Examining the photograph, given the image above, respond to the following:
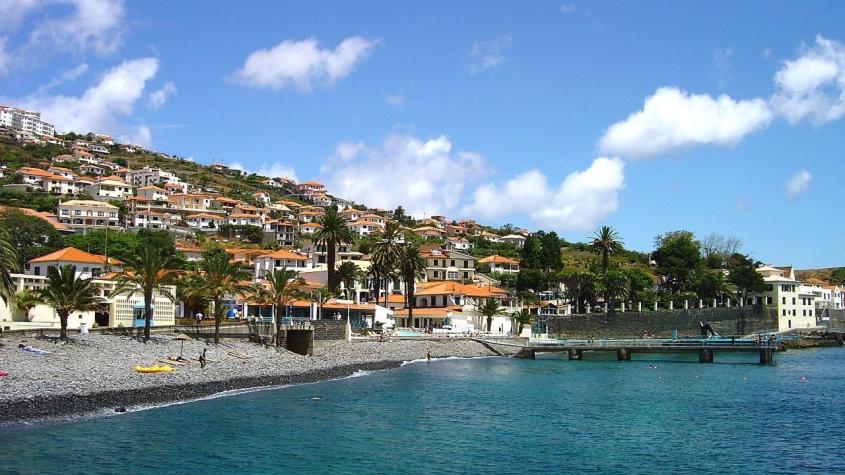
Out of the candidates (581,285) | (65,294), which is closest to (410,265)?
(581,285)

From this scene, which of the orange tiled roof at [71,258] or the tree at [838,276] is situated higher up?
the tree at [838,276]

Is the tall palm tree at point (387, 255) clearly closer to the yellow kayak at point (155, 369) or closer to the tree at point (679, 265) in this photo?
the yellow kayak at point (155, 369)

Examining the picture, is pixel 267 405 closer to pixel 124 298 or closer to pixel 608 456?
pixel 608 456

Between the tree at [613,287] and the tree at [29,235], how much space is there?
3027 inches

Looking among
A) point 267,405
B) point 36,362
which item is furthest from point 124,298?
point 267,405

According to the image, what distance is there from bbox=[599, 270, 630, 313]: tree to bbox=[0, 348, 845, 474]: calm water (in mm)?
43215

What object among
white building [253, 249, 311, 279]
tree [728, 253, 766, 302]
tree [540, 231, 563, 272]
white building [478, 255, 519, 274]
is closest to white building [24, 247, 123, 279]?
white building [253, 249, 311, 279]

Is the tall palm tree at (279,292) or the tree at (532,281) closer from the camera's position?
the tall palm tree at (279,292)

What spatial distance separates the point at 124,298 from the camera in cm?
5691

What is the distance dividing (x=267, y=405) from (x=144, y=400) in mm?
6158

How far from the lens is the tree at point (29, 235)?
103 meters

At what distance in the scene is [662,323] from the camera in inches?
3957

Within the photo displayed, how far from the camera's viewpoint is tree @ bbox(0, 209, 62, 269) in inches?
4065

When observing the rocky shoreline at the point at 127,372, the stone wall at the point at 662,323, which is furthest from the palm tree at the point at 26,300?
the stone wall at the point at 662,323
